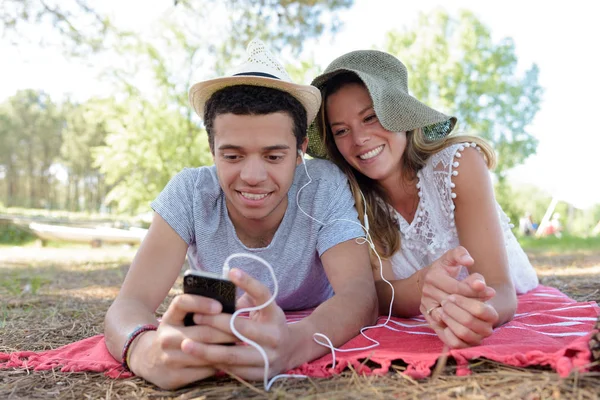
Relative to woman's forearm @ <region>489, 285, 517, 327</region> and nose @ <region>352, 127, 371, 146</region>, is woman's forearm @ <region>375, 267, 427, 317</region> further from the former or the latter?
nose @ <region>352, 127, 371, 146</region>

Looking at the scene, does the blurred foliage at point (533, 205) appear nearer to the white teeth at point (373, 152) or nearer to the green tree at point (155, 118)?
the green tree at point (155, 118)

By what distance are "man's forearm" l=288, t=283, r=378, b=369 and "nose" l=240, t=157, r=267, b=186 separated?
2.11ft

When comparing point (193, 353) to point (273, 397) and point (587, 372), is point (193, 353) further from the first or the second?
point (587, 372)

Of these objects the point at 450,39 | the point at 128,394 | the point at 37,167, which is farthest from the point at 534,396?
the point at 37,167

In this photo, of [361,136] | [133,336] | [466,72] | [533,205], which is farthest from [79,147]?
[133,336]

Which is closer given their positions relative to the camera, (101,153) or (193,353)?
(193,353)

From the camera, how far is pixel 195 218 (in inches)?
102

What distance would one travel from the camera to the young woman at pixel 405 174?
269cm

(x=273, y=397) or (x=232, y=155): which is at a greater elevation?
(x=232, y=155)

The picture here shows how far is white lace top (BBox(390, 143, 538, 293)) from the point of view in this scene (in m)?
2.86

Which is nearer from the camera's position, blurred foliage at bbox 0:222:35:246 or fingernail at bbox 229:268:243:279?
fingernail at bbox 229:268:243:279

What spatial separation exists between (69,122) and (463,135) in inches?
1556

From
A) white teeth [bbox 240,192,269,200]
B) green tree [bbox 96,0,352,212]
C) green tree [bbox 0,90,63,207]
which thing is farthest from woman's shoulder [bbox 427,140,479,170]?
green tree [bbox 0,90,63,207]

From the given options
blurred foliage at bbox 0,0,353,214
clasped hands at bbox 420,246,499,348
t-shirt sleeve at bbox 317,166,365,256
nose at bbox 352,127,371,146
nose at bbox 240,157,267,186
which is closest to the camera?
clasped hands at bbox 420,246,499,348
